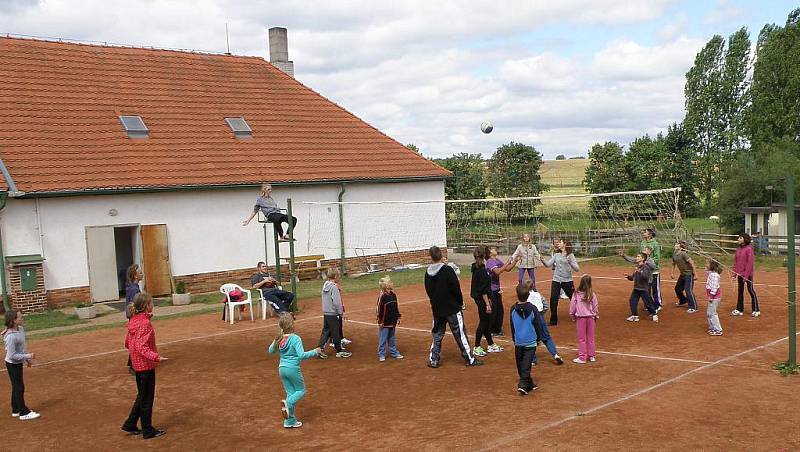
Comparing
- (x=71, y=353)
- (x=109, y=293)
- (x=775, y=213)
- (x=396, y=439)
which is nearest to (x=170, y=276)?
(x=109, y=293)

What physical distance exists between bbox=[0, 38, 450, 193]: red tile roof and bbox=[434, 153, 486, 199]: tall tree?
21.2 meters

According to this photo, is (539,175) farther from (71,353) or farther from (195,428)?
(195,428)

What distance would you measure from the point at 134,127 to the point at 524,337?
53.5 ft

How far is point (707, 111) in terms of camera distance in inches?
2205

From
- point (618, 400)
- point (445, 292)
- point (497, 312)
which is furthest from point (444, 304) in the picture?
point (618, 400)

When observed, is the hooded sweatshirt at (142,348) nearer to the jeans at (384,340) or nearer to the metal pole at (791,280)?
the jeans at (384,340)

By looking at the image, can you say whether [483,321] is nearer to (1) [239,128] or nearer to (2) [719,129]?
(1) [239,128]

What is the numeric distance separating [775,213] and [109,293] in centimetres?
2428

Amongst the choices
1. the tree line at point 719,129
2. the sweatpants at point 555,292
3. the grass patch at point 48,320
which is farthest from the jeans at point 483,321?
the tree line at point 719,129

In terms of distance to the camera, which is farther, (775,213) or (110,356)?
(775,213)

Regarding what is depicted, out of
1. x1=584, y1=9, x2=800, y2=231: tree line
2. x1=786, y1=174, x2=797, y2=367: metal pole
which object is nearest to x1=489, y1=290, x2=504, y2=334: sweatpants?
x1=786, y1=174, x2=797, y2=367: metal pole

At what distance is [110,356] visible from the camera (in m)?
13.0

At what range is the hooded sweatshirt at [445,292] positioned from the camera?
35.7 feet

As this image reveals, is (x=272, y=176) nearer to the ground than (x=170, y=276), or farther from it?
farther from it
